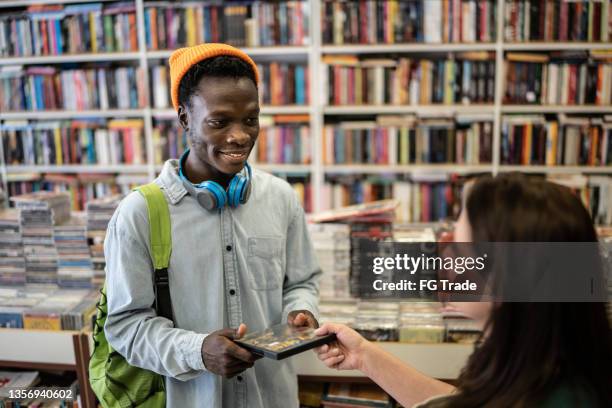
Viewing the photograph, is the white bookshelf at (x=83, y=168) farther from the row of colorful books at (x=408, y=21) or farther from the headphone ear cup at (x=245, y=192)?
the headphone ear cup at (x=245, y=192)

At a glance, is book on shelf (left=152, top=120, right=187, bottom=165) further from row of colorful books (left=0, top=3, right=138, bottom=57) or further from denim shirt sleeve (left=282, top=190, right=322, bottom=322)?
denim shirt sleeve (left=282, top=190, right=322, bottom=322)

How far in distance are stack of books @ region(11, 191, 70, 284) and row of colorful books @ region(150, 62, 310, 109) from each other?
66.8 inches

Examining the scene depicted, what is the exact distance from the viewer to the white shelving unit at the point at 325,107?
323cm

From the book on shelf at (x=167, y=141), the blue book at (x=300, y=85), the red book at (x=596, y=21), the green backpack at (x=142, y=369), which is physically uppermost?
the red book at (x=596, y=21)

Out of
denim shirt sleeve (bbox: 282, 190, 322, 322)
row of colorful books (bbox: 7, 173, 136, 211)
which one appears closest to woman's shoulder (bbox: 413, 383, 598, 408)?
denim shirt sleeve (bbox: 282, 190, 322, 322)

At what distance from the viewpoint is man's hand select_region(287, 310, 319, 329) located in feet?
4.17

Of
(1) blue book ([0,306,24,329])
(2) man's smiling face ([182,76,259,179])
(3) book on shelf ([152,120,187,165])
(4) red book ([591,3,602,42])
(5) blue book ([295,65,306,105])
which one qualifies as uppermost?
(4) red book ([591,3,602,42])

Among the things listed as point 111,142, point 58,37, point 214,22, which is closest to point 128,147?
point 111,142

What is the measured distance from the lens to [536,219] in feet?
2.53

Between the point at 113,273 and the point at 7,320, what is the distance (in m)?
0.83

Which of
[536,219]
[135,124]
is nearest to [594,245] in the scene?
[536,219]

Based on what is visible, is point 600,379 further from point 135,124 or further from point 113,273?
point 135,124

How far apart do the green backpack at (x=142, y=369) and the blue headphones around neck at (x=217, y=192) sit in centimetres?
7

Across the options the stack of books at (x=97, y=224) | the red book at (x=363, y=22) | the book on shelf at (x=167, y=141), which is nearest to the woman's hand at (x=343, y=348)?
the stack of books at (x=97, y=224)
